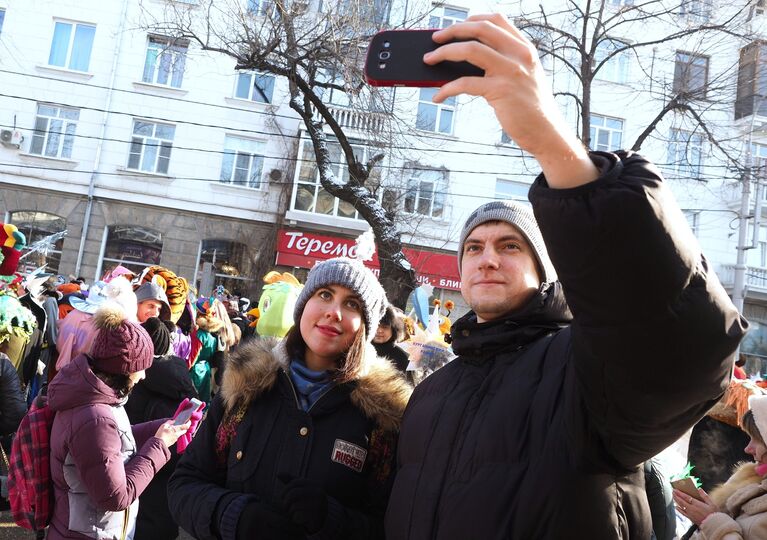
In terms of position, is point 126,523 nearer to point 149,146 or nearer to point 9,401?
point 9,401

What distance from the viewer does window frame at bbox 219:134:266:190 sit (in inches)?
736

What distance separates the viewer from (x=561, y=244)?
35.9 inches

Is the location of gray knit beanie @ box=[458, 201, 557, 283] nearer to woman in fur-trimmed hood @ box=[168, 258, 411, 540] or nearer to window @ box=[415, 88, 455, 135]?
woman in fur-trimmed hood @ box=[168, 258, 411, 540]

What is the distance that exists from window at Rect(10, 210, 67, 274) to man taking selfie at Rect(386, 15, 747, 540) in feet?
61.4

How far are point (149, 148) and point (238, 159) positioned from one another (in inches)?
106

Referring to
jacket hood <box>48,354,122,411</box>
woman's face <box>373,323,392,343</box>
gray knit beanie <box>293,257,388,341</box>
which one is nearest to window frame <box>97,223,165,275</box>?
woman's face <box>373,323,392,343</box>

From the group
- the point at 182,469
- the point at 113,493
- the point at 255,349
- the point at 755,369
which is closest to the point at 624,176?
the point at 255,349

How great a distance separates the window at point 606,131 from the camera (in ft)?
65.2

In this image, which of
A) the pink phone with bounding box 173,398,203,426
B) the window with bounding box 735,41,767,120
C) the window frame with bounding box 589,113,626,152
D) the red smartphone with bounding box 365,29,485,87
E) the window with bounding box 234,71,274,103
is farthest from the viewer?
the window frame with bounding box 589,113,626,152

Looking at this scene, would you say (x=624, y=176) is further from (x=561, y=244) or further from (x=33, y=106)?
(x=33, y=106)

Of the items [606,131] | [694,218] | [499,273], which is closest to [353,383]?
[499,273]

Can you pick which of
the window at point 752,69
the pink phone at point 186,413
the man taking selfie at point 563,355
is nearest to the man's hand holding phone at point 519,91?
the man taking selfie at point 563,355

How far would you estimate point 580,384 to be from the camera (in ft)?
3.46

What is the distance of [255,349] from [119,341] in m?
0.83
